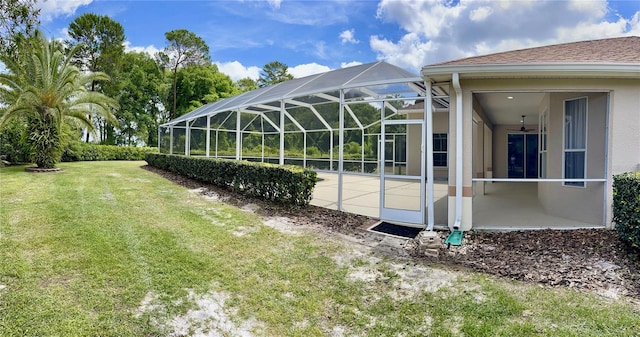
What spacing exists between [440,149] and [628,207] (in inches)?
124

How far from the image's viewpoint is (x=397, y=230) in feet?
20.5

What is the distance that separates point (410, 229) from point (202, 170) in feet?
24.9

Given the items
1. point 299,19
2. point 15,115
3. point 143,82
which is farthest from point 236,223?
point 143,82

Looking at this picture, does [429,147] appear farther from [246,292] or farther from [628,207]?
[246,292]

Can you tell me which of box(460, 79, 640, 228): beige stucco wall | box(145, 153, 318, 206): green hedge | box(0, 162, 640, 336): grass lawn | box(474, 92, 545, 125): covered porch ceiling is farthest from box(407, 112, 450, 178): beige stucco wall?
box(0, 162, 640, 336): grass lawn

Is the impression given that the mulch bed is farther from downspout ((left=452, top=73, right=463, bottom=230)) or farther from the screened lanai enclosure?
the screened lanai enclosure

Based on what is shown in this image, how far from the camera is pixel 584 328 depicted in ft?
9.89

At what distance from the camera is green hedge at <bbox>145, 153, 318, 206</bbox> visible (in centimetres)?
760

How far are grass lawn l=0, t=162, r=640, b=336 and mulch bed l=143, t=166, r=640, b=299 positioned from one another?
36 centimetres

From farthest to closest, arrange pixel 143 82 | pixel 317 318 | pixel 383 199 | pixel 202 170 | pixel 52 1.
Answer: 1. pixel 143 82
2. pixel 202 170
3. pixel 52 1
4. pixel 383 199
5. pixel 317 318

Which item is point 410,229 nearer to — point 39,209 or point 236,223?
point 236,223

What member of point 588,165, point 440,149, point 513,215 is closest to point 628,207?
point 588,165

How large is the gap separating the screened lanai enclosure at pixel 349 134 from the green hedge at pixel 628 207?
2.59m

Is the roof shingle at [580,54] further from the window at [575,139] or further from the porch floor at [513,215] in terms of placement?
the porch floor at [513,215]
